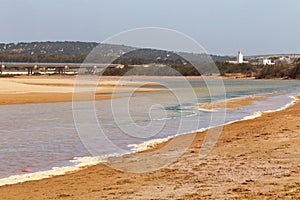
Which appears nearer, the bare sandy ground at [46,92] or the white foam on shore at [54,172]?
the white foam on shore at [54,172]

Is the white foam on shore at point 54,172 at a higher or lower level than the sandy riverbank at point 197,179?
lower

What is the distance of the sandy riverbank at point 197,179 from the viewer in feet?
25.1

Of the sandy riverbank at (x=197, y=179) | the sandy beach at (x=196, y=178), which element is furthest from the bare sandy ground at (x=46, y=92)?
the sandy riverbank at (x=197, y=179)

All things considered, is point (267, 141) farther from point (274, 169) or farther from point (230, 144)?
point (274, 169)

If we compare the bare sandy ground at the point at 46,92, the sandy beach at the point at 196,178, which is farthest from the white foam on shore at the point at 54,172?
the bare sandy ground at the point at 46,92

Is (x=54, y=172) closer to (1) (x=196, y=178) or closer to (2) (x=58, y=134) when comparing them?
(1) (x=196, y=178)

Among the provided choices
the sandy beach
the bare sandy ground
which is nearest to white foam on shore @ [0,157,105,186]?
the sandy beach

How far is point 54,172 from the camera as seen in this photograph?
11.2 metres

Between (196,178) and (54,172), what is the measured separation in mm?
3852

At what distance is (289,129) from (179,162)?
5.86 m

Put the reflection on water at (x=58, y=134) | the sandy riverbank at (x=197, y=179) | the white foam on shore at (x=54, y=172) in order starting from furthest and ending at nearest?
the reflection on water at (x=58, y=134) → the white foam on shore at (x=54, y=172) → the sandy riverbank at (x=197, y=179)

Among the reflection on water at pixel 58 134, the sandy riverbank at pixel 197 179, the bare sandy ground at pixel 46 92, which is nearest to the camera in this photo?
the sandy riverbank at pixel 197 179

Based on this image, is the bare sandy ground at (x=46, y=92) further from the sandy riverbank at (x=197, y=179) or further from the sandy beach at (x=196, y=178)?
the sandy riverbank at (x=197, y=179)

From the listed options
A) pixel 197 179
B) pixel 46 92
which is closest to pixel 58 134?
pixel 197 179
